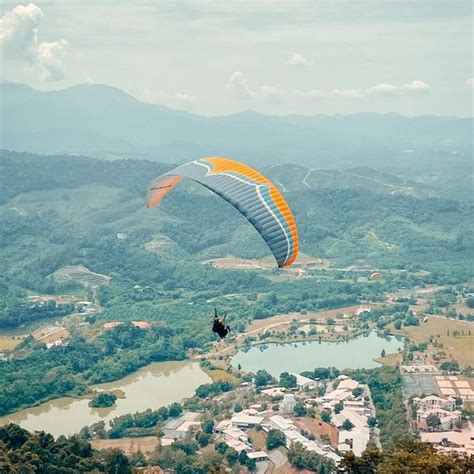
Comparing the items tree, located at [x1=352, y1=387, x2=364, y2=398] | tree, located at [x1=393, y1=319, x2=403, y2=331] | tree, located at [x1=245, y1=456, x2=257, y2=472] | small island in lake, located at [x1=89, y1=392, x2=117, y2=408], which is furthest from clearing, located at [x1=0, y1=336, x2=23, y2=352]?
tree, located at [x1=245, y1=456, x2=257, y2=472]

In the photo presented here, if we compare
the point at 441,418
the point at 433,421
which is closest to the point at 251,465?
the point at 433,421

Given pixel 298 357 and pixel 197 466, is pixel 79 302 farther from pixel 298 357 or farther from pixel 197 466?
pixel 197 466

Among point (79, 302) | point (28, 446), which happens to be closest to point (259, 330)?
point (79, 302)

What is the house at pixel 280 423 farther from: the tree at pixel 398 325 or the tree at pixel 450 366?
the tree at pixel 398 325

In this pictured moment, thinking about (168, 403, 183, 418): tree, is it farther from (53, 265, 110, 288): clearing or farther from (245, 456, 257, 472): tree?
(53, 265, 110, 288): clearing

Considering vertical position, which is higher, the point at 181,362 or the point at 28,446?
the point at 28,446
